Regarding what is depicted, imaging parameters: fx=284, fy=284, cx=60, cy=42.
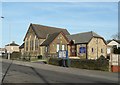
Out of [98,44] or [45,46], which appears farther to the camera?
[45,46]

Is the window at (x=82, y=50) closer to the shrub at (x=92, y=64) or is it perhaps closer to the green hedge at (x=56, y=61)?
the green hedge at (x=56, y=61)

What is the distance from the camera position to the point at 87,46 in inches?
2744

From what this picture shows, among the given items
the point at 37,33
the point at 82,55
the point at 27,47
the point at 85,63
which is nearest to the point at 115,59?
the point at 85,63

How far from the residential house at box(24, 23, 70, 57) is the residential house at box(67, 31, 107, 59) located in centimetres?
954

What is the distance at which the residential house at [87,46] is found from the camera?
70.2m

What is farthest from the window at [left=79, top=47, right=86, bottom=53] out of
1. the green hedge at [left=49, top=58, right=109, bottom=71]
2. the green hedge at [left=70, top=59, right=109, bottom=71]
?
the green hedge at [left=70, top=59, right=109, bottom=71]

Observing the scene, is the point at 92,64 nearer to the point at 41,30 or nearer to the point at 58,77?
the point at 58,77

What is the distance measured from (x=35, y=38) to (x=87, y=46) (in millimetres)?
20237

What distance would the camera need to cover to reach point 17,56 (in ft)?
268

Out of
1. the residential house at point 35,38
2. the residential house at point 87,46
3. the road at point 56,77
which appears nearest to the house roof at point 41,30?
the residential house at point 35,38

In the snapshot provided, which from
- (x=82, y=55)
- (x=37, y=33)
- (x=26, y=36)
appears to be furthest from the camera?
(x=26, y=36)

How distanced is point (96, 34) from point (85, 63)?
38.0 m

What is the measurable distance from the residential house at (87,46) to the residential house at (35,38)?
954cm

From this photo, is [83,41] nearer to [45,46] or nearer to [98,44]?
[98,44]
